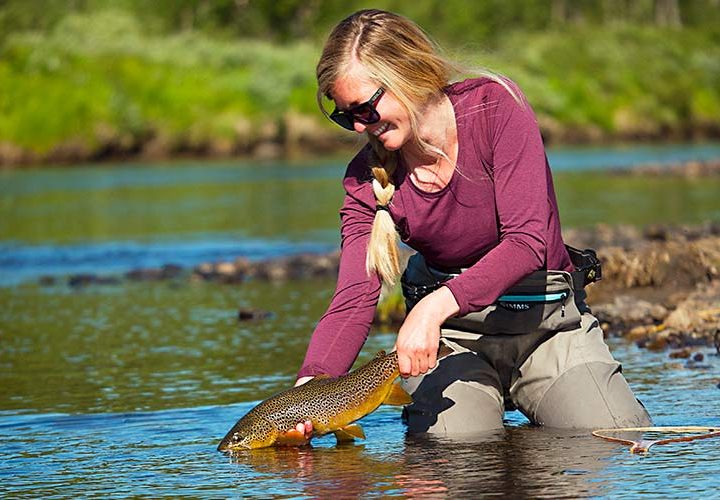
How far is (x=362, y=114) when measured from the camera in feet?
18.7

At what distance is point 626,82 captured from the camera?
5762 cm

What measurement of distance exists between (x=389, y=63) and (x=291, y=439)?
1684 millimetres

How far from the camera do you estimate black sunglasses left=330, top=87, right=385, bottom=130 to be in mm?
5664

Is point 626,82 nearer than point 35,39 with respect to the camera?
No

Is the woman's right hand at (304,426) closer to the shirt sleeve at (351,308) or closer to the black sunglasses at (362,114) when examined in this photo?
the shirt sleeve at (351,308)

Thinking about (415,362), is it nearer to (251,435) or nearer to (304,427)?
(304,427)

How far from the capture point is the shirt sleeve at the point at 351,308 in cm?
620

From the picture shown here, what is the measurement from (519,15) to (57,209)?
52118mm

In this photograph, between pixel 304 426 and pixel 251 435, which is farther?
pixel 251 435

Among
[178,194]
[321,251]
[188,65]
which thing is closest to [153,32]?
[188,65]

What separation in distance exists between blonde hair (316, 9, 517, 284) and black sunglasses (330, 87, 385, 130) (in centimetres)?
6

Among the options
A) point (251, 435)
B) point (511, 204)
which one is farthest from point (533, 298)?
point (251, 435)

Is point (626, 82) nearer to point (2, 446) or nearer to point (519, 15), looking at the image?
point (519, 15)

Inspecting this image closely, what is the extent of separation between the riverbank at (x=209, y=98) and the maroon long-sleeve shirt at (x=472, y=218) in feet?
123
